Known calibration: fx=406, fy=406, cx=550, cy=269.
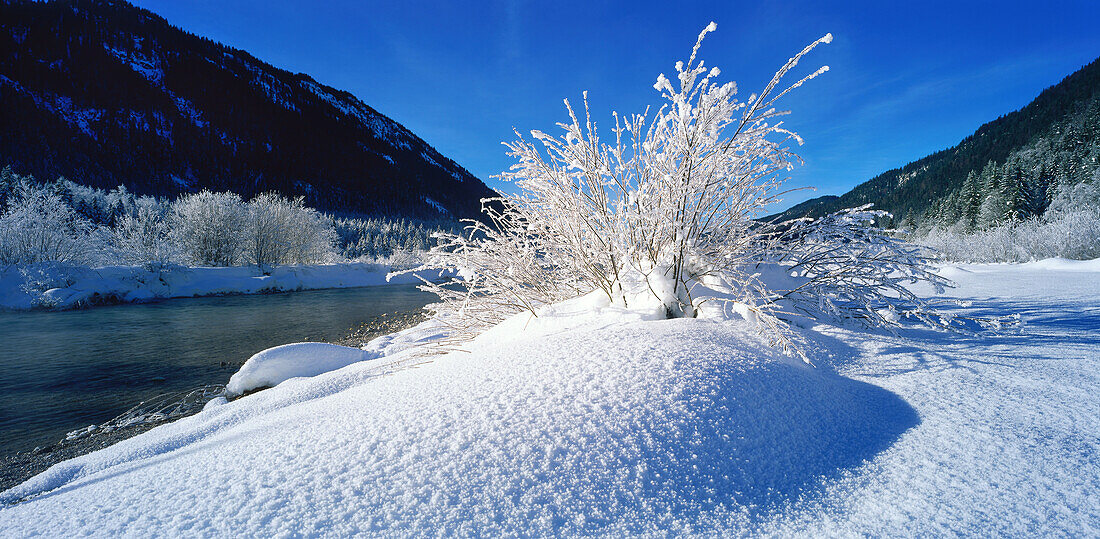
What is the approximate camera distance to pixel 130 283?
51.6 ft

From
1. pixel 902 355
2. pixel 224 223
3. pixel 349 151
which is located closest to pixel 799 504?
pixel 902 355

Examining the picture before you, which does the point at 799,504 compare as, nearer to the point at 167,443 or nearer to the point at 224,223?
the point at 167,443

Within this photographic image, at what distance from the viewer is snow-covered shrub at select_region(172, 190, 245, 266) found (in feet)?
78.2

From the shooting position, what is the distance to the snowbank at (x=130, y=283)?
13.2 meters

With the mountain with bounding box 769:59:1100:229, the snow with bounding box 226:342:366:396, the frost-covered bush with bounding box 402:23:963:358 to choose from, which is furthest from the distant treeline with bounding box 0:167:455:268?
the mountain with bounding box 769:59:1100:229

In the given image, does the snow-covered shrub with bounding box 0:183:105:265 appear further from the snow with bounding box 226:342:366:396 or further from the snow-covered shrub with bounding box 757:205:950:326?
the snow-covered shrub with bounding box 757:205:950:326

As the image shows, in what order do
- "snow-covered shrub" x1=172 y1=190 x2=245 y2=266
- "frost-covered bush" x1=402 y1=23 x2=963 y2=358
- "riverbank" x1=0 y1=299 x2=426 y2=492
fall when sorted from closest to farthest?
"frost-covered bush" x1=402 y1=23 x2=963 y2=358 < "riverbank" x1=0 y1=299 x2=426 y2=492 < "snow-covered shrub" x1=172 y1=190 x2=245 y2=266

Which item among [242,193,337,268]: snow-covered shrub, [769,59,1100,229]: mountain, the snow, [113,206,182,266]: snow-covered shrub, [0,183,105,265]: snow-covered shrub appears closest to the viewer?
the snow

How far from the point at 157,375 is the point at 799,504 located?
8.09 m

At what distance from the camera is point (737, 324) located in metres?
2.07

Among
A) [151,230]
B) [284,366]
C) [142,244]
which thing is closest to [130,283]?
[142,244]

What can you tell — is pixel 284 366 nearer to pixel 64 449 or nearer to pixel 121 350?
pixel 64 449

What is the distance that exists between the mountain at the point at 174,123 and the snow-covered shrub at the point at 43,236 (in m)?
62.6

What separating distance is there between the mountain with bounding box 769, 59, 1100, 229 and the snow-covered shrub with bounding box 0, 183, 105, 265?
82.3 ft
